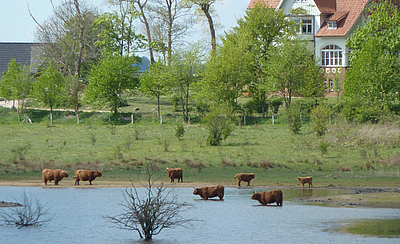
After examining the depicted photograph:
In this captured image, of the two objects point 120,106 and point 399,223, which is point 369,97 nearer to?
point 120,106

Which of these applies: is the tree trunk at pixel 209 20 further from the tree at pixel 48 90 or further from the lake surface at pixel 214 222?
the lake surface at pixel 214 222

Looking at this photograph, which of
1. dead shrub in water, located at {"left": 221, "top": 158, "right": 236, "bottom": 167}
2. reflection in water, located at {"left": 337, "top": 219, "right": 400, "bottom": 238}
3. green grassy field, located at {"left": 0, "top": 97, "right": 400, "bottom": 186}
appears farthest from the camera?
dead shrub in water, located at {"left": 221, "top": 158, "right": 236, "bottom": 167}

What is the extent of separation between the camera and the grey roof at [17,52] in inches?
3927

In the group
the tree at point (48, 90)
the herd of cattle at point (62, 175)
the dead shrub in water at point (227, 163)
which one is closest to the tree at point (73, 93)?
the tree at point (48, 90)

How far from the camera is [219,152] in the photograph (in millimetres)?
41781

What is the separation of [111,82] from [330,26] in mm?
30664

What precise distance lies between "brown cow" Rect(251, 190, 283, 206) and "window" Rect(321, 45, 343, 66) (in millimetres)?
55940

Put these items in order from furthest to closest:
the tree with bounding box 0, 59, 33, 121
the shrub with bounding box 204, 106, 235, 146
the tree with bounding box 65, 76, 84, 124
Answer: the tree with bounding box 0, 59, 33, 121, the tree with bounding box 65, 76, 84, 124, the shrub with bounding box 204, 106, 235, 146

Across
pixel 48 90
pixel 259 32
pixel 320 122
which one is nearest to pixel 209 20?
pixel 259 32

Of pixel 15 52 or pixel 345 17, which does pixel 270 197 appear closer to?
pixel 345 17

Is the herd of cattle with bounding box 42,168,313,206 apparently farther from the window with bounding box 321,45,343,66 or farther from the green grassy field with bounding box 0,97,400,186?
the window with bounding box 321,45,343,66

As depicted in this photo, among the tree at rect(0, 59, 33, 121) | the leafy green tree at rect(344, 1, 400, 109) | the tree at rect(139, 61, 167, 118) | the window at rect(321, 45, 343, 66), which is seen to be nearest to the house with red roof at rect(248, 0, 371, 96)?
the window at rect(321, 45, 343, 66)

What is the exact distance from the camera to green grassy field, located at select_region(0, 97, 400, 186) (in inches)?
1382

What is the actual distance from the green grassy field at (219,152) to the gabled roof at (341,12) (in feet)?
72.5
